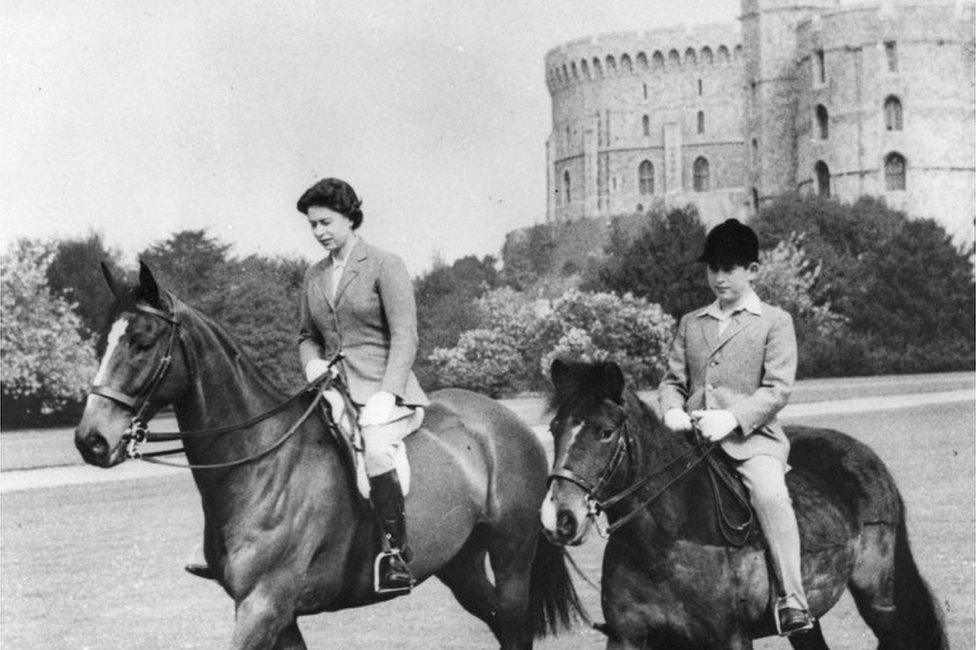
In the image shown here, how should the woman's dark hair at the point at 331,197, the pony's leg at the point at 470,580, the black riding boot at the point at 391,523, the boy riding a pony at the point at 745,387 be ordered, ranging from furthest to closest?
the pony's leg at the point at 470,580, the woman's dark hair at the point at 331,197, the black riding boot at the point at 391,523, the boy riding a pony at the point at 745,387

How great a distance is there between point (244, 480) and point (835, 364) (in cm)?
4645

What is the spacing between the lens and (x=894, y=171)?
88.4 meters

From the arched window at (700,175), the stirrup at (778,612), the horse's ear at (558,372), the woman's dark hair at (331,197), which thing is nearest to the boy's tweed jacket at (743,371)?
the stirrup at (778,612)

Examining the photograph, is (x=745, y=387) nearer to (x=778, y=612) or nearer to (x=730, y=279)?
(x=730, y=279)

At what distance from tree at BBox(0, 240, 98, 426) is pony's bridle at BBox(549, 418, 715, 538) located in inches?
1535

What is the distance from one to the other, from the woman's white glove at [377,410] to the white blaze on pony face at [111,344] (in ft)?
4.11

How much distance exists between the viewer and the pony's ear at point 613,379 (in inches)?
231

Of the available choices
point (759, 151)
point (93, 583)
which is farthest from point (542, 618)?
point (759, 151)

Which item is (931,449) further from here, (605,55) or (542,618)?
(605,55)

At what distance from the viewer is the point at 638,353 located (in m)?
43.9

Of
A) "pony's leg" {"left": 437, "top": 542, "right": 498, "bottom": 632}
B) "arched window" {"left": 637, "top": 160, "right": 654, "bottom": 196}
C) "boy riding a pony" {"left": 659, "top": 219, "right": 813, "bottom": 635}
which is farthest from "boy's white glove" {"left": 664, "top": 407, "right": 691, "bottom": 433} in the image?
"arched window" {"left": 637, "top": 160, "right": 654, "bottom": 196}

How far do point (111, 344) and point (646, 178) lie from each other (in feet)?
340

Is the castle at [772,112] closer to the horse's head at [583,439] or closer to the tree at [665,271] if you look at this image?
the tree at [665,271]

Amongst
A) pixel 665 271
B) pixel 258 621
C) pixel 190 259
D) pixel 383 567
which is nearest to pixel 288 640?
pixel 258 621
